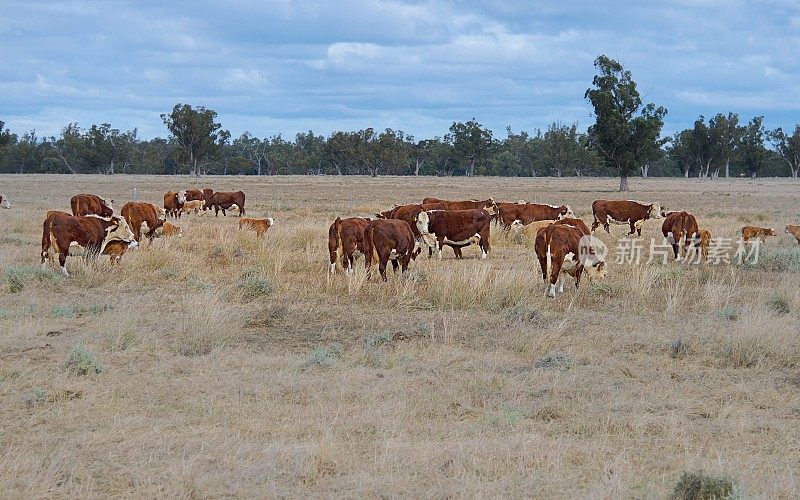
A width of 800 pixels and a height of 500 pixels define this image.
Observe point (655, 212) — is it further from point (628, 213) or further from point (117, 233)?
point (117, 233)

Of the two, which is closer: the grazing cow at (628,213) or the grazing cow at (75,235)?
the grazing cow at (75,235)

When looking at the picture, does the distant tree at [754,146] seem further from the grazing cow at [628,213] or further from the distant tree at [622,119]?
the grazing cow at [628,213]

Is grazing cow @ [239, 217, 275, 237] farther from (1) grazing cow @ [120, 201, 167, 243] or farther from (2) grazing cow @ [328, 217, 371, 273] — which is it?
(2) grazing cow @ [328, 217, 371, 273]

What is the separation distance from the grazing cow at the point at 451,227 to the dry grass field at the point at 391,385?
3958 millimetres

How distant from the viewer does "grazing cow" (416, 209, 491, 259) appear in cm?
1825

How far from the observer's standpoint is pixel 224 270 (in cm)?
1561

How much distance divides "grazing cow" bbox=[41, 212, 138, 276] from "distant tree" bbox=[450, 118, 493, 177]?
331 ft

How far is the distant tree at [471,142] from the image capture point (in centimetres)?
11450

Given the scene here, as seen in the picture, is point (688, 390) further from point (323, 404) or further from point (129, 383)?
point (129, 383)

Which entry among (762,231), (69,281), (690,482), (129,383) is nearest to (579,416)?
(690,482)

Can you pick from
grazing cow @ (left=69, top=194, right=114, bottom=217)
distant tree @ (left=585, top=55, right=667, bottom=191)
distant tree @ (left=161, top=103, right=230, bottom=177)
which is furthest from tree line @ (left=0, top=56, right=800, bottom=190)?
grazing cow @ (left=69, top=194, right=114, bottom=217)

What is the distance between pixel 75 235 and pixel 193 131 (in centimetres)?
8308

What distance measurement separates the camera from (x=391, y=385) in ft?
25.8

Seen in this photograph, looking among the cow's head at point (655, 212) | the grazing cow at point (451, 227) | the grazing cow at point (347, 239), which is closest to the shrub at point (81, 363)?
the grazing cow at point (347, 239)
